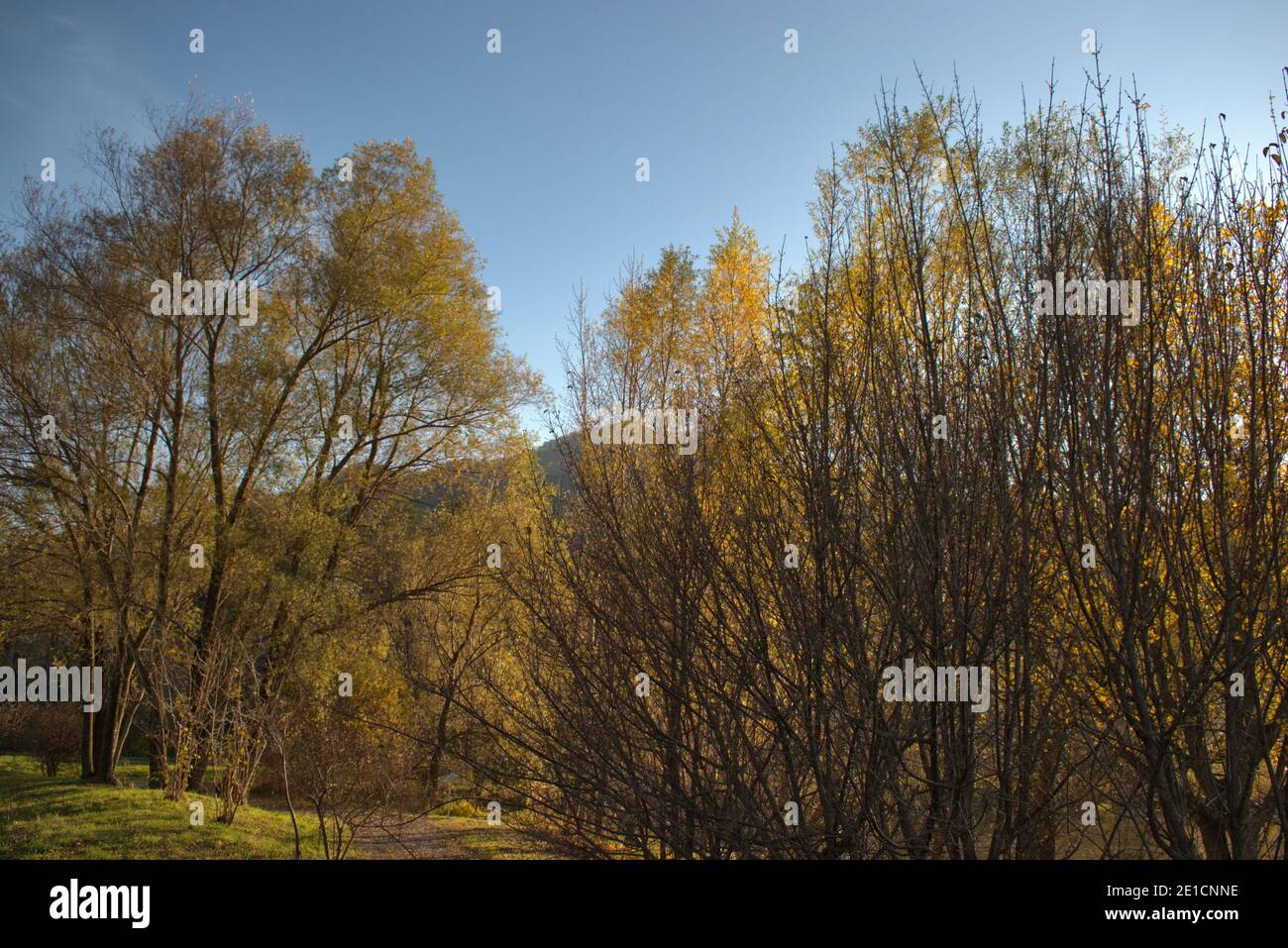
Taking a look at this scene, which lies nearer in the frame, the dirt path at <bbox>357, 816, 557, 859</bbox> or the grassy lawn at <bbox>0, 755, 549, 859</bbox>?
the grassy lawn at <bbox>0, 755, 549, 859</bbox>

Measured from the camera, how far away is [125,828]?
10.7 m

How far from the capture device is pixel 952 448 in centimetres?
298

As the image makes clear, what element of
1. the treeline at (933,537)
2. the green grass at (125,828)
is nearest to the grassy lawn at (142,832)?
the green grass at (125,828)

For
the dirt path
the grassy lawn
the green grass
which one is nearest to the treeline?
the grassy lawn

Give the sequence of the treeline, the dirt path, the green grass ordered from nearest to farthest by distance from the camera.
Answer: the treeline, the green grass, the dirt path

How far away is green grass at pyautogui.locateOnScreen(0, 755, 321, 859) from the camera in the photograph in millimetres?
9961

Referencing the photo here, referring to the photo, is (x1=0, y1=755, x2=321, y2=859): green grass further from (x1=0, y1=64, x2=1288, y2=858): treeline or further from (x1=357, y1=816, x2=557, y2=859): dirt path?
(x1=0, y1=64, x2=1288, y2=858): treeline

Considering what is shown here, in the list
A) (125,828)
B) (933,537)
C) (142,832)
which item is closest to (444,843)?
(142,832)

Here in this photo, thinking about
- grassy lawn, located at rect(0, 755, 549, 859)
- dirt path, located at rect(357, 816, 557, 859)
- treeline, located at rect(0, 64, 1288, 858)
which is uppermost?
treeline, located at rect(0, 64, 1288, 858)

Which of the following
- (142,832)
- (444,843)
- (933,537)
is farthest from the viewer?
(444,843)

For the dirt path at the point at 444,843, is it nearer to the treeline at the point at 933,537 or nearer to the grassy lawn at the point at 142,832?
the grassy lawn at the point at 142,832

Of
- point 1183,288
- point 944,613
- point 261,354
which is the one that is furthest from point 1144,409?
point 261,354

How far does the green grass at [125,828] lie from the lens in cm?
996

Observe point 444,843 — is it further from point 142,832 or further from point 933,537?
point 933,537
